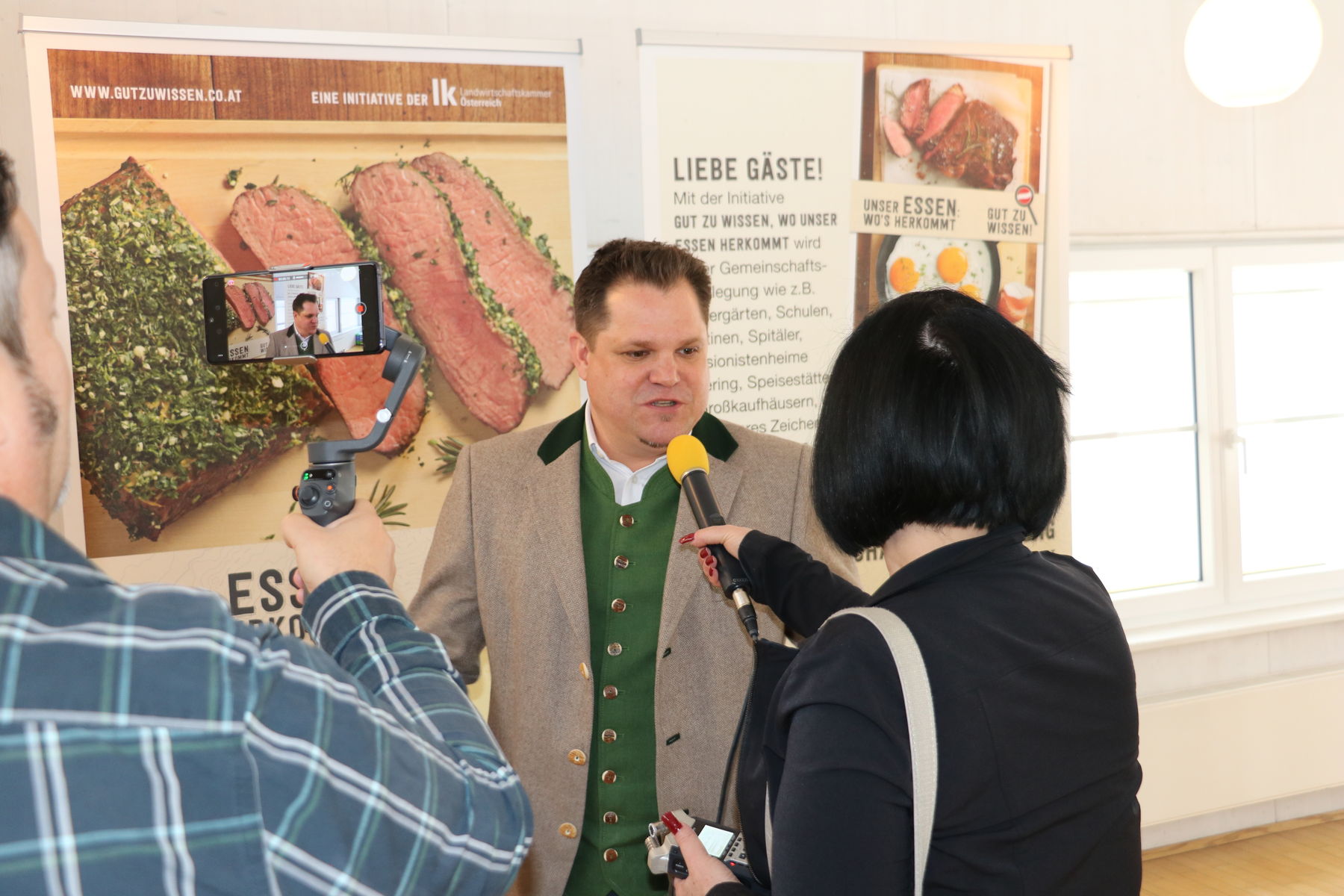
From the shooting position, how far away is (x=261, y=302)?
1.20 meters

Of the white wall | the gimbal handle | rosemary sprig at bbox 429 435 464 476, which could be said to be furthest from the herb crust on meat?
the gimbal handle

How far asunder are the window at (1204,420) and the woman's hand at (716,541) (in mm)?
2827

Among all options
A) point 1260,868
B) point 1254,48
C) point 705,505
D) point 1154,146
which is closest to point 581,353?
point 705,505

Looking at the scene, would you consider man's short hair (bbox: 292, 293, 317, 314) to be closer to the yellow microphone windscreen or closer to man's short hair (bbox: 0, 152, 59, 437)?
man's short hair (bbox: 0, 152, 59, 437)

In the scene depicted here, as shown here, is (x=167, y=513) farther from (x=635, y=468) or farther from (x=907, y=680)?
(x=907, y=680)

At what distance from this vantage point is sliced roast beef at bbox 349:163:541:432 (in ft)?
8.79

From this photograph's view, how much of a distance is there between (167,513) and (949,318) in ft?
6.42

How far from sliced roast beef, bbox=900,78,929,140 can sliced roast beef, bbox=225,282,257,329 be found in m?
2.41

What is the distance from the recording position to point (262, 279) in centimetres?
121

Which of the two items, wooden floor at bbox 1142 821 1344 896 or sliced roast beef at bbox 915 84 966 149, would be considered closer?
sliced roast beef at bbox 915 84 966 149

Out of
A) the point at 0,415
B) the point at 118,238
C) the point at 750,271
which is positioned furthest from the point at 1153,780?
the point at 0,415

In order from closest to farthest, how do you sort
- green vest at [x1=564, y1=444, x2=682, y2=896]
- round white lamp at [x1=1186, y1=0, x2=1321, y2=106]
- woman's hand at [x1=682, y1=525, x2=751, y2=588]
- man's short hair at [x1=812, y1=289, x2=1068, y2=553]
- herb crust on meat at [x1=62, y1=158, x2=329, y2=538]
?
man's short hair at [x1=812, y1=289, x2=1068, y2=553] < woman's hand at [x1=682, y1=525, x2=751, y2=588] < green vest at [x1=564, y1=444, x2=682, y2=896] < herb crust on meat at [x1=62, y1=158, x2=329, y2=538] < round white lamp at [x1=1186, y1=0, x2=1321, y2=106]

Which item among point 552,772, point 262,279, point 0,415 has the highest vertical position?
point 262,279

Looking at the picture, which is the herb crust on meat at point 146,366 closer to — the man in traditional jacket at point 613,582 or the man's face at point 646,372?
the man in traditional jacket at point 613,582
